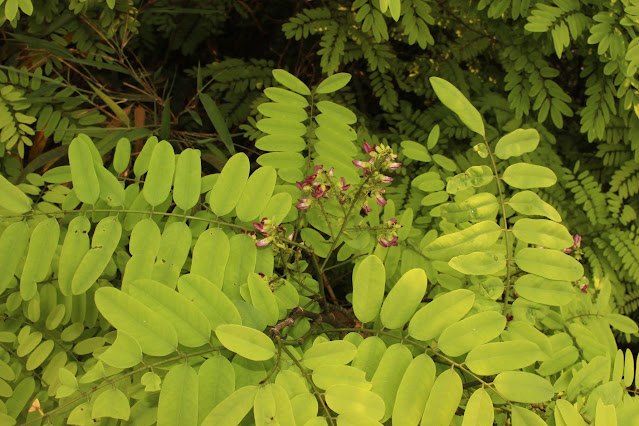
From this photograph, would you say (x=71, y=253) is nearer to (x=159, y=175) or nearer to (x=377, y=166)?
(x=159, y=175)

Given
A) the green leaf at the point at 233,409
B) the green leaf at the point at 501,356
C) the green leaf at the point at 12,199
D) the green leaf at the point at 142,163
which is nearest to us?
the green leaf at the point at 233,409

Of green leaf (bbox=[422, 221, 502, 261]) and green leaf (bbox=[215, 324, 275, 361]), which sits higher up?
green leaf (bbox=[422, 221, 502, 261])

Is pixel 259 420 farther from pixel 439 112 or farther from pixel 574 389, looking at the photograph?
pixel 439 112

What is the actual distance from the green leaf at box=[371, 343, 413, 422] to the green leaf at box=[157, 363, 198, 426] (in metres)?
0.35

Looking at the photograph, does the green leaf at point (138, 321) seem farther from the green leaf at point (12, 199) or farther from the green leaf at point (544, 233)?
the green leaf at point (544, 233)

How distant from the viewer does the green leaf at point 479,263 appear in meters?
1.01

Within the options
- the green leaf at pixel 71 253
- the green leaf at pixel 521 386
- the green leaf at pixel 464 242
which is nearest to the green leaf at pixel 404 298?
the green leaf at pixel 464 242

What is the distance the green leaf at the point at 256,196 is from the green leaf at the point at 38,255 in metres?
0.41

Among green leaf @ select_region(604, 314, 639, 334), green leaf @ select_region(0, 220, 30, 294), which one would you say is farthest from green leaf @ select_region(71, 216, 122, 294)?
green leaf @ select_region(604, 314, 639, 334)

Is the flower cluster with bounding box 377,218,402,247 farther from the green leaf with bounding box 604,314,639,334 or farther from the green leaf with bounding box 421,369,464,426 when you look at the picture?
the green leaf with bounding box 604,314,639,334

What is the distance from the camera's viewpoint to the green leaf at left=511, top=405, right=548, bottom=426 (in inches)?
34.1

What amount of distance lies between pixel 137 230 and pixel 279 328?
39 cm

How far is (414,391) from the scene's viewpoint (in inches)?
34.9

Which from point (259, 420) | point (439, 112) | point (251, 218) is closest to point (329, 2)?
point (439, 112)
